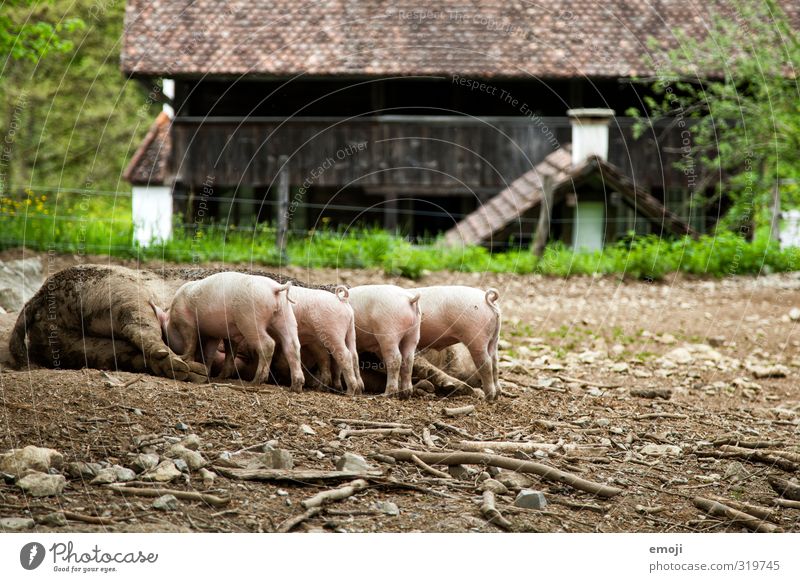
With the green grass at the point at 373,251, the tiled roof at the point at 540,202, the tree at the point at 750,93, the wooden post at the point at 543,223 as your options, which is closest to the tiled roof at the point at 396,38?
the tree at the point at 750,93

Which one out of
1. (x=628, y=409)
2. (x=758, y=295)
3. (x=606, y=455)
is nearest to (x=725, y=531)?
(x=606, y=455)

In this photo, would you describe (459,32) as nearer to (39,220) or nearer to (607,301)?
(607,301)

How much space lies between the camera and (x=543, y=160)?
2238 cm

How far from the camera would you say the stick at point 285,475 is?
5980 millimetres

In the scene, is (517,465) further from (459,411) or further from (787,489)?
(787,489)

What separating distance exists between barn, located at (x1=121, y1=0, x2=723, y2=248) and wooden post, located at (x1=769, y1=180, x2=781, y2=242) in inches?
59.6

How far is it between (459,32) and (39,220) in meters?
9.14

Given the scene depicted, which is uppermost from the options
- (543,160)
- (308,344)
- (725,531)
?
(543,160)

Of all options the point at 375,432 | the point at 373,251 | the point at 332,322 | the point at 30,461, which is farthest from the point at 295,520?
the point at 373,251

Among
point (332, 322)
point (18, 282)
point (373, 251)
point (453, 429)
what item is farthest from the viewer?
point (373, 251)

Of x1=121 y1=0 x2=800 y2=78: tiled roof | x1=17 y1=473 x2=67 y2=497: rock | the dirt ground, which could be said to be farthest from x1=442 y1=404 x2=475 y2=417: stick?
x1=121 y1=0 x2=800 y2=78: tiled roof

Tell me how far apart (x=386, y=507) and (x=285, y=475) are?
626 mm

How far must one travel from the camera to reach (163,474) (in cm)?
593
